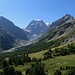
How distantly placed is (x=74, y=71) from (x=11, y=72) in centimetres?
3990

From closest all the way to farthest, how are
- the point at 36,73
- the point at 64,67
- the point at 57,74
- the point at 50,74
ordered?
the point at 57,74
the point at 36,73
the point at 50,74
the point at 64,67

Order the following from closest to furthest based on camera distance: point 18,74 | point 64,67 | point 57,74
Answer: point 57,74
point 18,74
point 64,67

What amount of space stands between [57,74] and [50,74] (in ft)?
151

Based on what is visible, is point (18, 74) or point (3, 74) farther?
point (18, 74)

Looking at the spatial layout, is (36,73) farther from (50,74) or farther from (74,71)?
(50,74)

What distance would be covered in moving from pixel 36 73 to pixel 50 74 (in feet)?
119

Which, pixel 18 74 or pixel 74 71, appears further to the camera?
pixel 18 74

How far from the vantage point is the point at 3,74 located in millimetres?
134625

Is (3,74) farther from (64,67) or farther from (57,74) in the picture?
(64,67)

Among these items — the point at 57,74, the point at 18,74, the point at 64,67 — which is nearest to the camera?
the point at 57,74

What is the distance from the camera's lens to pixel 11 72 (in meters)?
135

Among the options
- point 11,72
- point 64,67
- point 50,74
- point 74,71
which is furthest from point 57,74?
point 64,67

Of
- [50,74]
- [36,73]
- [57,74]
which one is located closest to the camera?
[57,74]

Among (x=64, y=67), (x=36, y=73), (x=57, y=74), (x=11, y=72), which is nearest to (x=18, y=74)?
(x=11, y=72)
